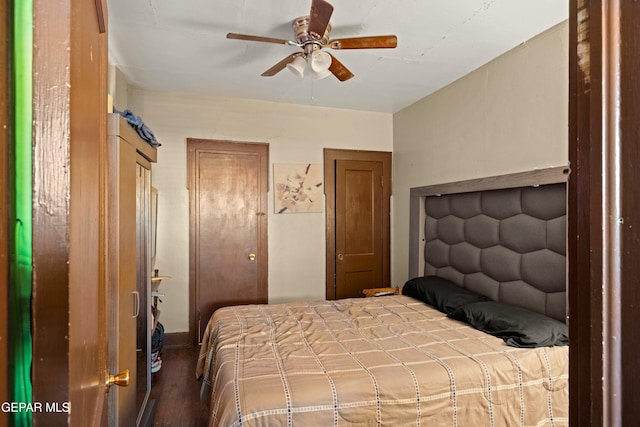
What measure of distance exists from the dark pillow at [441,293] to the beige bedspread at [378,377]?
0.33 meters

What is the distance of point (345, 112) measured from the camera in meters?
4.30

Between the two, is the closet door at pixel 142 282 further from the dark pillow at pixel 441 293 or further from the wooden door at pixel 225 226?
the dark pillow at pixel 441 293

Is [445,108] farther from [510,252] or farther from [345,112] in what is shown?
[510,252]

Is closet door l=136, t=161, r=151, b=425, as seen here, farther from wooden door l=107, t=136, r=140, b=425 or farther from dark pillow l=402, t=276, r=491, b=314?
dark pillow l=402, t=276, r=491, b=314

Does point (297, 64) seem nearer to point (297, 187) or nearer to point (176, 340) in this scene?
point (297, 187)

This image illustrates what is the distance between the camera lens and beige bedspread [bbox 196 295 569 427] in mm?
1607

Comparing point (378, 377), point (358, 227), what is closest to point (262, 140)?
point (358, 227)

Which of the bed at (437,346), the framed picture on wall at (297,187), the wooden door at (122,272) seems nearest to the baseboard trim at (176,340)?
the bed at (437,346)

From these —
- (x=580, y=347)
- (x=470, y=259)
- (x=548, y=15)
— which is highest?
(x=548, y=15)

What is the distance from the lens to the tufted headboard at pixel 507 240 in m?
2.35

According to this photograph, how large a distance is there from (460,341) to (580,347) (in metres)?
1.88

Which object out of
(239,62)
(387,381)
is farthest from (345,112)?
(387,381)

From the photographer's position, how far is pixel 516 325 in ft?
7.22

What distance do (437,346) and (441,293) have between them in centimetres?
92
